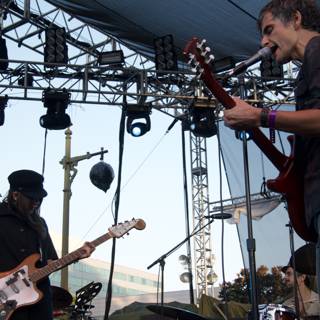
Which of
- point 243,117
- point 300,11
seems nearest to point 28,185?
point 243,117

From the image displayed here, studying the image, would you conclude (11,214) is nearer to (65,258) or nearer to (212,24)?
(65,258)

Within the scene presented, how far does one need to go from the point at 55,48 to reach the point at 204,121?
248 centimetres

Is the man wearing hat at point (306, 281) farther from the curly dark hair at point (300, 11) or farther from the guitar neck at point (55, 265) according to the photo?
the curly dark hair at point (300, 11)

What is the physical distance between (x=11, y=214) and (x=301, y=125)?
8.08ft

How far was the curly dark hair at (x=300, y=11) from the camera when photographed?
1.99 metres

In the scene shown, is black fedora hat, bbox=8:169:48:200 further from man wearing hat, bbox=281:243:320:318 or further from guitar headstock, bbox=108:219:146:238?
man wearing hat, bbox=281:243:320:318

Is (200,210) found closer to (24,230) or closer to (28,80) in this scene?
(28,80)

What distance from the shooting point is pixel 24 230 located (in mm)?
3668

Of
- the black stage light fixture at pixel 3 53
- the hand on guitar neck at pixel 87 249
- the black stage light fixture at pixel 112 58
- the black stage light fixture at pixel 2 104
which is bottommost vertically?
the hand on guitar neck at pixel 87 249

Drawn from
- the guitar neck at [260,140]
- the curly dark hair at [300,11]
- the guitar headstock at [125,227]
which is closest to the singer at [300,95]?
the curly dark hair at [300,11]

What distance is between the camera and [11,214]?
12.1ft

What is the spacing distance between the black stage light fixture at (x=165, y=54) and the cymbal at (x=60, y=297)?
410 cm

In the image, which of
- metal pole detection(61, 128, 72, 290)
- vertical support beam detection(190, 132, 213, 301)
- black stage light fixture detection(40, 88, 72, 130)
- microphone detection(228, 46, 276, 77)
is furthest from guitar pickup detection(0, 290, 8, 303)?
vertical support beam detection(190, 132, 213, 301)

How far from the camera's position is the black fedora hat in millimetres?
3709
